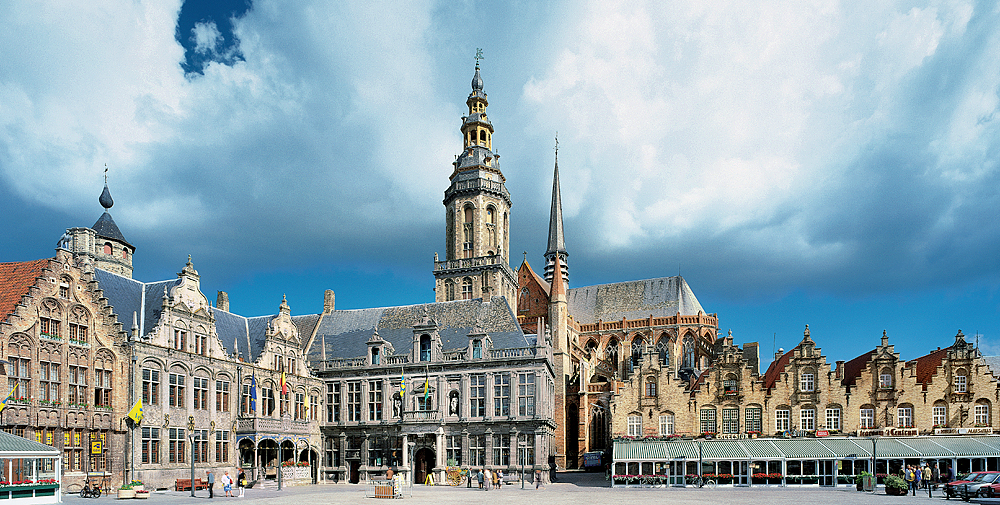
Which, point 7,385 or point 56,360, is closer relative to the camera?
point 7,385

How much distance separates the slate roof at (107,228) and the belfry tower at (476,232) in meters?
28.3

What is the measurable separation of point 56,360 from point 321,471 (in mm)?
21663

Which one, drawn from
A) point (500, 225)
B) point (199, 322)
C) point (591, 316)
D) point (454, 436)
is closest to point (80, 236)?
point (199, 322)

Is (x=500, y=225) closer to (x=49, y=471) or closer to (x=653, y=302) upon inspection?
Result: (x=653, y=302)

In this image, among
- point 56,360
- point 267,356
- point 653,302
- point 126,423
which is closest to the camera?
point 56,360

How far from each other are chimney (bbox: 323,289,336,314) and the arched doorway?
15730mm

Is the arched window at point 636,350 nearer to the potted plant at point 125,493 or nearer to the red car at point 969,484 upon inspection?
the red car at point 969,484

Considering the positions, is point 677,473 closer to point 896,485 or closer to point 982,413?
point 896,485

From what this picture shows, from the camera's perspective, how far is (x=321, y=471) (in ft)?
182

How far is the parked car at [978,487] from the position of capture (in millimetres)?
33656

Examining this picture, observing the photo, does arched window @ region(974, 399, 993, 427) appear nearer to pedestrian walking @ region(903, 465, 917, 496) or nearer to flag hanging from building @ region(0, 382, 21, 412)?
pedestrian walking @ region(903, 465, 917, 496)

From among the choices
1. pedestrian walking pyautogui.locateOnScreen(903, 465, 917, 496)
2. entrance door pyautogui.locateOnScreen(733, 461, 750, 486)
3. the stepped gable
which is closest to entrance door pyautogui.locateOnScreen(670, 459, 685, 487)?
entrance door pyautogui.locateOnScreen(733, 461, 750, 486)

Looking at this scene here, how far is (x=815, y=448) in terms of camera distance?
4653 cm

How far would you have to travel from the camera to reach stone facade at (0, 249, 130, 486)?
36.4 m
